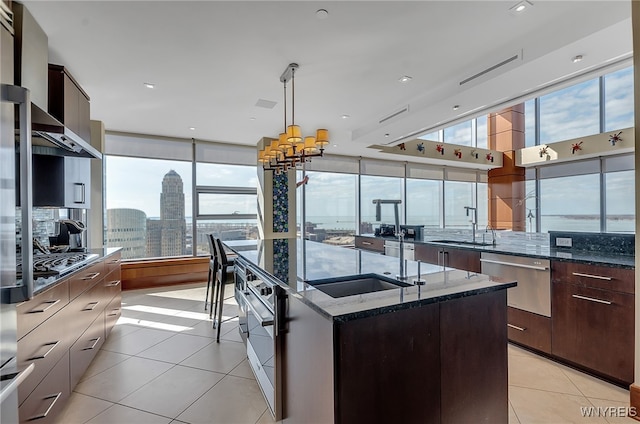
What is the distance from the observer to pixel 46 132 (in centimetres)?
213

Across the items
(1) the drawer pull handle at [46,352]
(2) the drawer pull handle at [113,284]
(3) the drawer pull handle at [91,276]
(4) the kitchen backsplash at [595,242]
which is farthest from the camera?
(2) the drawer pull handle at [113,284]

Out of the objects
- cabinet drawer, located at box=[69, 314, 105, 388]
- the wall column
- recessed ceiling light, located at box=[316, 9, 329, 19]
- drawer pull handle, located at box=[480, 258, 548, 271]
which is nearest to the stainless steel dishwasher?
drawer pull handle, located at box=[480, 258, 548, 271]

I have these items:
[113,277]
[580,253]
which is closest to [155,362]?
[113,277]

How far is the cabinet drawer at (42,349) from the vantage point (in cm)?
143

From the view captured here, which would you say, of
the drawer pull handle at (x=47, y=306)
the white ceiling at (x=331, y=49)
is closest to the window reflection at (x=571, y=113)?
the white ceiling at (x=331, y=49)

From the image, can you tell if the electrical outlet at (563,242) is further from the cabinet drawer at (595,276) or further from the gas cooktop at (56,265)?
the gas cooktop at (56,265)

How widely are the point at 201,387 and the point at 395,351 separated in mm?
1711

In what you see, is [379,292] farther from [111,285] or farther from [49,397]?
[111,285]

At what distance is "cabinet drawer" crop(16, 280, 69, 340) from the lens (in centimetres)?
141

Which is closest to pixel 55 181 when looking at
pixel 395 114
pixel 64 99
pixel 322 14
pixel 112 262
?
pixel 64 99

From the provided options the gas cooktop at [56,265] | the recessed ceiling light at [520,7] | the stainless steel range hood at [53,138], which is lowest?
the gas cooktop at [56,265]

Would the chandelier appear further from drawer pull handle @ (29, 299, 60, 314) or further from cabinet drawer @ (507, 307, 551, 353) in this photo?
cabinet drawer @ (507, 307, 551, 353)

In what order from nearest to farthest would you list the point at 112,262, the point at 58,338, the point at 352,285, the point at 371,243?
the point at 352,285, the point at 58,338, the point at 112,262, the point at 371,243

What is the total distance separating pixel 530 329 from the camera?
2.69m
